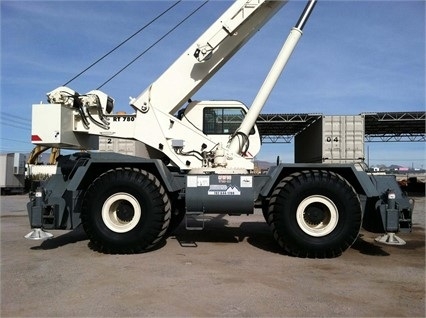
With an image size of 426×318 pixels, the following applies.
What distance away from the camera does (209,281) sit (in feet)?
21.3

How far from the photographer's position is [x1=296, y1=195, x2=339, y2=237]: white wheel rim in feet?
27.2

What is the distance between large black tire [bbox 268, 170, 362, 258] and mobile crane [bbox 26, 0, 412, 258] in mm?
19

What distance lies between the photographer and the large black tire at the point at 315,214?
819cm

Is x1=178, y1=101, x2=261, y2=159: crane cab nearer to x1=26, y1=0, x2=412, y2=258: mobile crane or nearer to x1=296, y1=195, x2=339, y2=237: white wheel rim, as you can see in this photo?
x1=26, y1=0, x2=412, y2=258: mobile crane

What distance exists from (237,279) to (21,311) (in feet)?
9.86

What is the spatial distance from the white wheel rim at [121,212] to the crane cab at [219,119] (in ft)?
7.73

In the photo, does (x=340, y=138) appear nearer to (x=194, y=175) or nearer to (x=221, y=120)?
(x=221, y=120)

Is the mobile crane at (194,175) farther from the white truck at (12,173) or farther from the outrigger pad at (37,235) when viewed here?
the white truck at (12,173)

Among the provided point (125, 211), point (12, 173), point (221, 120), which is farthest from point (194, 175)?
point (12, 173)

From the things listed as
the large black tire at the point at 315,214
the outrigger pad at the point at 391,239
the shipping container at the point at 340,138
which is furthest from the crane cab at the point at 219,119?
the shipping container at the point at 340,138

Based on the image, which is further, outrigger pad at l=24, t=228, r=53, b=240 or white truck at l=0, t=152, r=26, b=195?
white truck at l=0, t=152, r=26, b=195

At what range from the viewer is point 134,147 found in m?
10.4

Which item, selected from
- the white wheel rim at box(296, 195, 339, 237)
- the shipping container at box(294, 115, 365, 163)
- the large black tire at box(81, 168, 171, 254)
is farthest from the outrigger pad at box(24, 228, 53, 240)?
the shipping container at box(294, 115, 365, 163)

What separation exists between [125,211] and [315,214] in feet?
12.2
